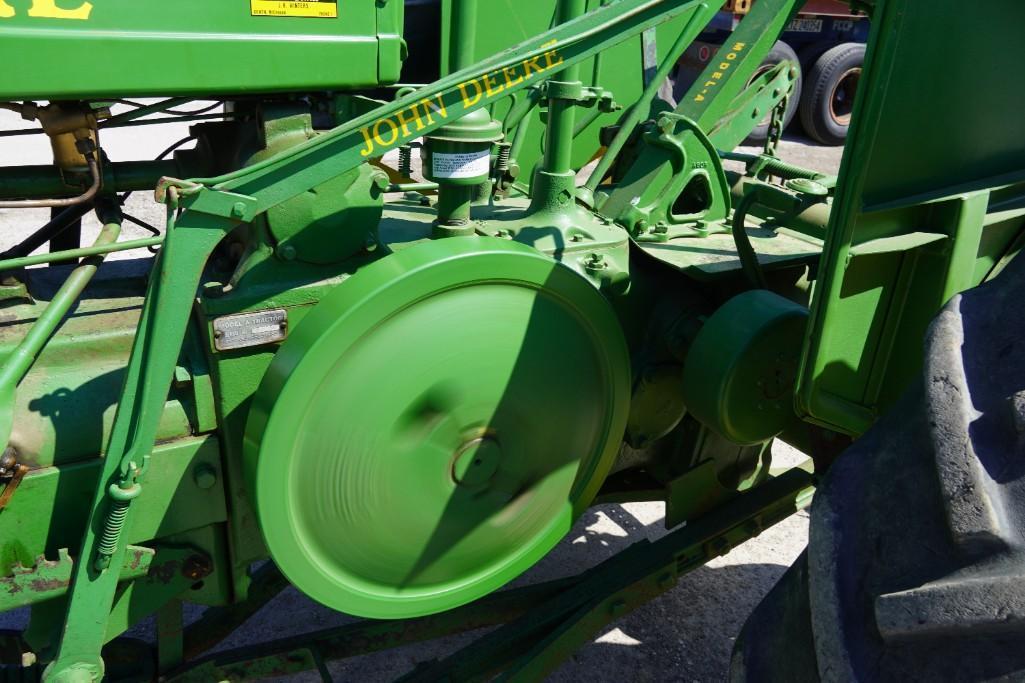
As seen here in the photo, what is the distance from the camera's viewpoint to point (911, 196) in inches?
66.8

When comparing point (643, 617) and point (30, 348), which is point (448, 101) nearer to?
point (30, 348)

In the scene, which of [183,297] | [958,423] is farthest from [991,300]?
[183,297]

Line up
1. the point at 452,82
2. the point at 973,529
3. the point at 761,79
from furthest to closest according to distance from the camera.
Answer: the point at 761,79, the point at 452,82, the point at 973,529

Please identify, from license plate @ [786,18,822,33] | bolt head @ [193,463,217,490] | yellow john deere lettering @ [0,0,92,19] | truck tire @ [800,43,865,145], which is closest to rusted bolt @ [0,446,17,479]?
bolt head @ [193,463,217,490]

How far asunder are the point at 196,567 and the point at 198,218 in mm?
758

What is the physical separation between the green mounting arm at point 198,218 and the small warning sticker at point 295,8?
0.90 feet

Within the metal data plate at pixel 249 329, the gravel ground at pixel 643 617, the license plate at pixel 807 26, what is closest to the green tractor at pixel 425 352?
the metal data plate at pixel 249 329

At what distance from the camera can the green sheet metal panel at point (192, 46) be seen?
149cm

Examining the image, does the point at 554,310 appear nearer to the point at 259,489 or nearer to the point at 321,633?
the point at 259,489

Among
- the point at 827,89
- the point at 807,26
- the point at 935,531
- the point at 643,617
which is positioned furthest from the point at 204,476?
the point at 807,26

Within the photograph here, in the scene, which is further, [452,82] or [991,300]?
[452,82]

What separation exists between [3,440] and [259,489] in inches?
16.8

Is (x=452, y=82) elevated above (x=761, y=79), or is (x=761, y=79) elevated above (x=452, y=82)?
(x=452, y=82)

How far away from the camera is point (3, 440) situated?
1493 millimetres
